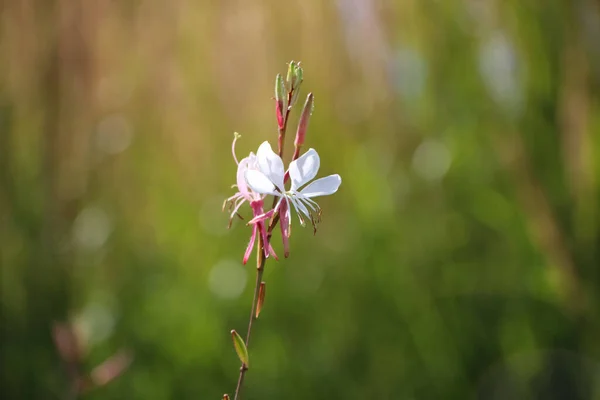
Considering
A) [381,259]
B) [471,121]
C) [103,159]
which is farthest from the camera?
[103,159]

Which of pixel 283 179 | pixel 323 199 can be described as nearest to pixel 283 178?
pixel 283 179

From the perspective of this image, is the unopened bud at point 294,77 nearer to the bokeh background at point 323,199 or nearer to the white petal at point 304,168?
the white petal at point 304,168

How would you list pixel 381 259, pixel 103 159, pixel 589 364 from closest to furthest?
pixel 589 364
pixel 381 259
pixel 103 159

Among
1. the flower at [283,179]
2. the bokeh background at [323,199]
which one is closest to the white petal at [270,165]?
the flower at [283,179]

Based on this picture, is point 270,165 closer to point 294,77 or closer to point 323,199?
point 294,77

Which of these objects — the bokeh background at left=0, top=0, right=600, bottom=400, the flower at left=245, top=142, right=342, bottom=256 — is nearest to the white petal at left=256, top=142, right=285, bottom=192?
the flower at left=245, top=142, right=342, bottom=256

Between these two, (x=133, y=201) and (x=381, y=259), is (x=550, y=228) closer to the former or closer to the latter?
(x=381, y=259)

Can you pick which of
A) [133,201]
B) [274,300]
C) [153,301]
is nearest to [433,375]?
[274,300]

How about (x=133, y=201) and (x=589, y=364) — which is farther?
(x=133, y=201)
